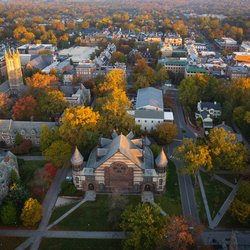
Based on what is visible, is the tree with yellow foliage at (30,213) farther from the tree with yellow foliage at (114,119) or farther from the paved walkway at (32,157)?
the tree with yellow foliage at (114,119)

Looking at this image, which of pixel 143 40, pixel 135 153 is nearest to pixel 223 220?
pixel 135 153

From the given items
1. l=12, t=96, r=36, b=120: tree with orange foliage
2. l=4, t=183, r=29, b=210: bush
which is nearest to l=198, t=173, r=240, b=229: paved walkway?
l=4, t=183, r=29, b=210: bush

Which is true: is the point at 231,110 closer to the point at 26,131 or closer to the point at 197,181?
the point at 197,181

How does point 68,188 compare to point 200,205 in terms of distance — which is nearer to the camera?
point 200,205

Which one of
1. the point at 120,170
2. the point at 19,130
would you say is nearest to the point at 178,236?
the point at 120,170

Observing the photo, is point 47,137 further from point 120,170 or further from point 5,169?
point 120,170

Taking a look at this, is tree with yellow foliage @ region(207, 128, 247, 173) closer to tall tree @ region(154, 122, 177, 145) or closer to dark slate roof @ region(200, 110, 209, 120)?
tall tree @ region(154, 122, 177, 145)

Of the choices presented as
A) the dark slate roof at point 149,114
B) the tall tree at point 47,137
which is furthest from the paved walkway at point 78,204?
the dark slate roof at point 149,114
